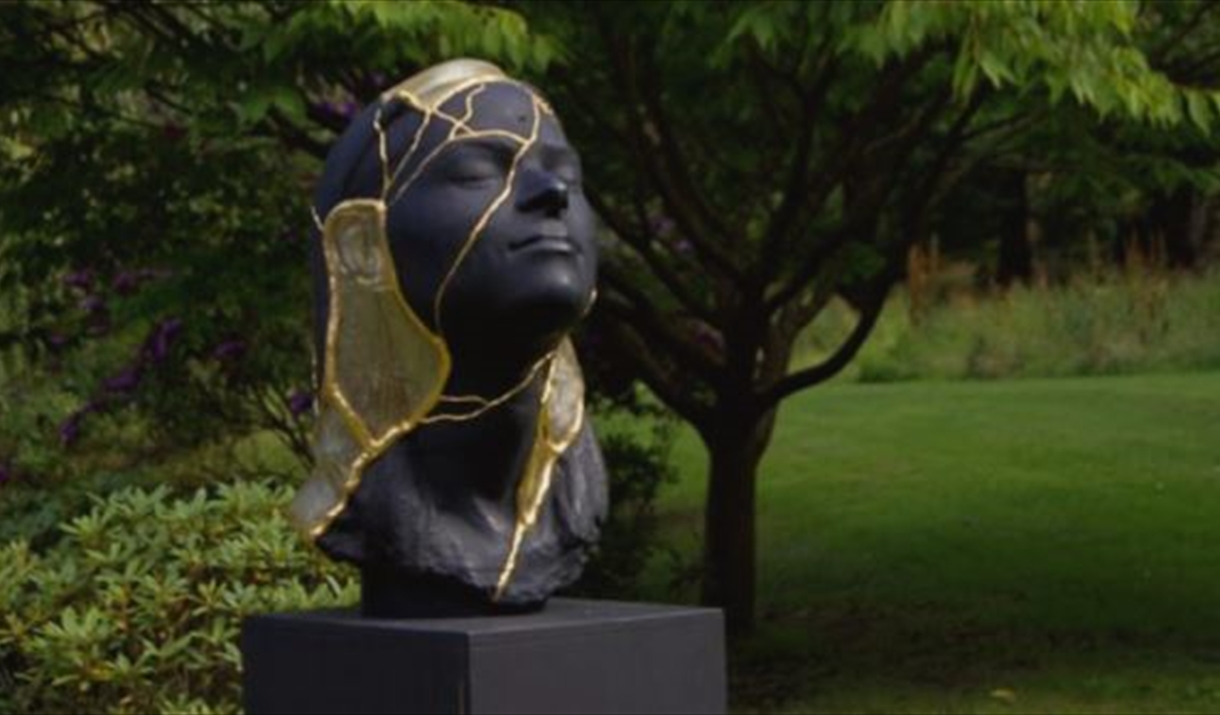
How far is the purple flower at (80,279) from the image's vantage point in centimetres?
1250

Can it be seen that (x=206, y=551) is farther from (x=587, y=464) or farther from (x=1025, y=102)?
(x=1025, y=102)

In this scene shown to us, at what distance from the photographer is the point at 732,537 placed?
12.2 m

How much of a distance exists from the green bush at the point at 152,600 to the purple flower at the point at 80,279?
12.2 ft

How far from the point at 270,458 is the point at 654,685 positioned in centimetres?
982

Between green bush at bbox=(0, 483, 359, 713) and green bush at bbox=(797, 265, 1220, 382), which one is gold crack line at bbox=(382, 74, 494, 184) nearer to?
green bush at bbox=(0, 483, 359, 713)

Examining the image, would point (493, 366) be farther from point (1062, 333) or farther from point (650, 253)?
point (1062, 333)

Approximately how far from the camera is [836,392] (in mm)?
21000

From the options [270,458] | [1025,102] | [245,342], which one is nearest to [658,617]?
[1025,102]

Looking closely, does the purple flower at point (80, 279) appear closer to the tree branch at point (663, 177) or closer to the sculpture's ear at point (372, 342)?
the tree branch at point (663, 177)

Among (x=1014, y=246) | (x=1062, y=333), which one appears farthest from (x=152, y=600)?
(x=1014, y=246)

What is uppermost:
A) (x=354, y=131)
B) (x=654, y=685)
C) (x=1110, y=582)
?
(x=354, y=131)

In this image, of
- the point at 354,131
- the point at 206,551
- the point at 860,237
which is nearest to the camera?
the point at 354,131

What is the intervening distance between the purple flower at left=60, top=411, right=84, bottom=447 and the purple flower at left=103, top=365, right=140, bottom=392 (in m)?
0.48

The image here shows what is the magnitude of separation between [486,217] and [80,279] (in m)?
7.27
